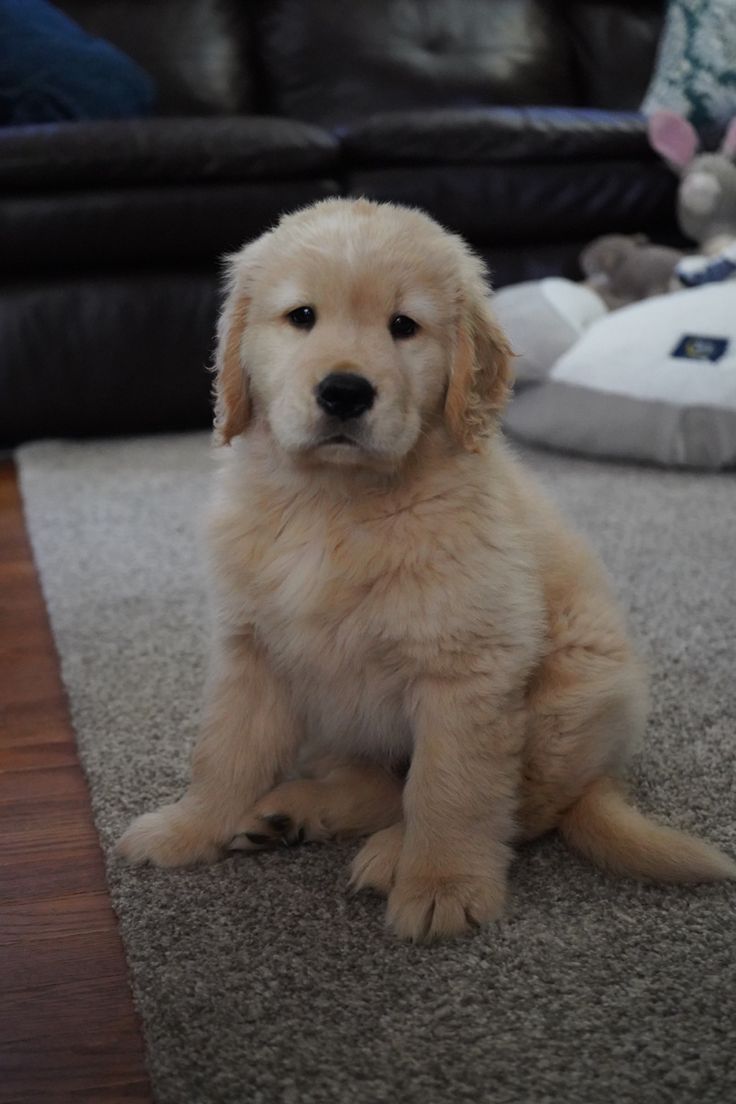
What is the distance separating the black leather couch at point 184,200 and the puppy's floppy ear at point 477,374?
2019mm

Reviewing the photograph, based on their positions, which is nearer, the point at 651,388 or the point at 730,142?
the point at 651,388

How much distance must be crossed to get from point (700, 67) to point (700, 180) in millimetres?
698

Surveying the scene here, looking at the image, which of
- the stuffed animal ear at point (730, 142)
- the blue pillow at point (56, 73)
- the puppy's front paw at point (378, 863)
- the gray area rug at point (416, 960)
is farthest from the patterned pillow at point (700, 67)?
the puppy's front paw at point (378, 863)

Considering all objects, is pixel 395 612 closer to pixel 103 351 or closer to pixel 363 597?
pixel 363 597

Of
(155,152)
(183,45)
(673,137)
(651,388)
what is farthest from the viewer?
(183,45)

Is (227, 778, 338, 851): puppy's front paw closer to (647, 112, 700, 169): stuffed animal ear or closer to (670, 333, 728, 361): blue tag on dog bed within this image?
(670, 333, 728, 361): blue tag on dog bed

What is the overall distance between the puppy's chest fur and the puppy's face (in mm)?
82

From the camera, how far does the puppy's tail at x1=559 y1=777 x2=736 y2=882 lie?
1.23 metres

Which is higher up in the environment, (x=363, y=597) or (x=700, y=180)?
(x=363, y=597)

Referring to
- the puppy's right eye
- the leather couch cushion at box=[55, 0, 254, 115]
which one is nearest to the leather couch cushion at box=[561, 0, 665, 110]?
the leather couch cushion at box=[55, 0, 254, 115]

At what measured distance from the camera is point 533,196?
11.5 ft

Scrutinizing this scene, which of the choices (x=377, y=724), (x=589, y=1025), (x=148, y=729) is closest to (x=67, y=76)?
(x=148, y=729)

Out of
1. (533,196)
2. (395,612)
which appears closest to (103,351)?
(533,196)

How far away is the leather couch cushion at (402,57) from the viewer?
4266 mm
